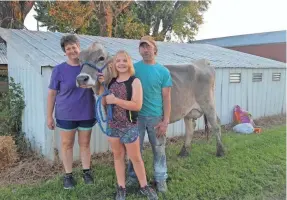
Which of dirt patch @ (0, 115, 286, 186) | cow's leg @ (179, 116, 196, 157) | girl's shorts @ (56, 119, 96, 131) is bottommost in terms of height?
dirt patch @ (0, 115, 286, 186)

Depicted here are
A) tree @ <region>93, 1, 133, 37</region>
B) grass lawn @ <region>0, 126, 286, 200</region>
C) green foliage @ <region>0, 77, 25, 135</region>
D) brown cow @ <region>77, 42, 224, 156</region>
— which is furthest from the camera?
tree @ <region>93, 1, 133, 37</region>

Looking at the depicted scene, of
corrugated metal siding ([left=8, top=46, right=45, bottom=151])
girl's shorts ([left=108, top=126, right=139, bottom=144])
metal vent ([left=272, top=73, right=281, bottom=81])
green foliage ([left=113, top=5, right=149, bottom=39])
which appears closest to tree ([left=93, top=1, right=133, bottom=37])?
green foliage ([left=113, top=5, right=149, bottom=39])

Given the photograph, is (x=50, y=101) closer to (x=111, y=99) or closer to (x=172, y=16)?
(x=111, y=99)

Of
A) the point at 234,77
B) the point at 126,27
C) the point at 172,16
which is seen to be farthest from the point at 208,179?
the point at 172,16

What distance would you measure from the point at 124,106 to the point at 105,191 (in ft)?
4.54

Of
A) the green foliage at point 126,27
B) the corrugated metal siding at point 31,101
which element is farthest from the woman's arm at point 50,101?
the green foliage at point 126,27

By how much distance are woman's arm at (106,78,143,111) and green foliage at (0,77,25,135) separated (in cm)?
328

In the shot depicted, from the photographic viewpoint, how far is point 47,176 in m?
4.43

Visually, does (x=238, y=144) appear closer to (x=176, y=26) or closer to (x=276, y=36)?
(x=176, y=26)

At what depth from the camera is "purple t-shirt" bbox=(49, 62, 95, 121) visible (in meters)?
3.51

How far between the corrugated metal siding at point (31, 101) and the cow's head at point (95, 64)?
6.32ft

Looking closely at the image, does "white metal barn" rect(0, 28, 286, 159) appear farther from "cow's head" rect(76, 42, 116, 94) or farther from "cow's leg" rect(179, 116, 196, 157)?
"cow's head" rect(76, 42, 116, 94)

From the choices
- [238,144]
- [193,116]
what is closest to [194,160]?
[193,116]

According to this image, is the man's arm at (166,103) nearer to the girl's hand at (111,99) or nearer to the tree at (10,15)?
the girl's hand at (111,99)
